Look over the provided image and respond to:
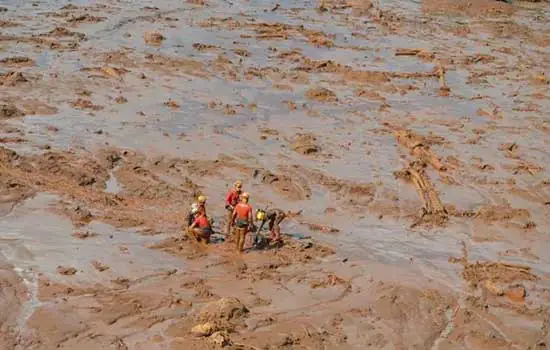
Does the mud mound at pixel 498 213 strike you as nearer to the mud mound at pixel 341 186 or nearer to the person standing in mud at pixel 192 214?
the mud mound at pixel 341 186

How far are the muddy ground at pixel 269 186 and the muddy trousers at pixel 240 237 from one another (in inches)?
9.4

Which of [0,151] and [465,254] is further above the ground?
[0,151]

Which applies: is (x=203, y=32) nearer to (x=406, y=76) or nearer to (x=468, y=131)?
(x=406, y=76)

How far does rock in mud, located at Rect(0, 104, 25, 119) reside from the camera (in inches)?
666

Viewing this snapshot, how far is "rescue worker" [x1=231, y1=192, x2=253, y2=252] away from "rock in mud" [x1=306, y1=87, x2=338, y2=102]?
9256 mm

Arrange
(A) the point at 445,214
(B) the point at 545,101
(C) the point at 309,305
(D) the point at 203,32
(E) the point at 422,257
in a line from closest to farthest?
(C) the point at 309,305
(E) the point at 422,257
(A) the point at 445,214
(B) the point at 545,101
(D) the point at 203,32

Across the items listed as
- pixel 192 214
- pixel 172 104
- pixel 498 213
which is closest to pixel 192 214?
pixel 192 214

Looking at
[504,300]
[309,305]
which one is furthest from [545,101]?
[309,305]

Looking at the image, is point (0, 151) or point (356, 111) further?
point (356, 111)

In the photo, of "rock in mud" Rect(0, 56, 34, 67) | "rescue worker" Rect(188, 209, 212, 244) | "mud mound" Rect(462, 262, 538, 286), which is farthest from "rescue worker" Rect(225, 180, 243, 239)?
"rock in mud" Rect(0, 56, 34, 67)

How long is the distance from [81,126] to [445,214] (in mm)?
8060

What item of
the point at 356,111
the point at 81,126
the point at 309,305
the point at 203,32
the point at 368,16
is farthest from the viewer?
the point at 368,16

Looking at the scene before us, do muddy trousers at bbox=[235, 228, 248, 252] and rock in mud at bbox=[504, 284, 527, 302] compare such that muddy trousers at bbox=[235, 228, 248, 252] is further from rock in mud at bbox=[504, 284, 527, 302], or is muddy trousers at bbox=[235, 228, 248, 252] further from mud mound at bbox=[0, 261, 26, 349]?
rock in mud at bbox=[504, 284, 527, 302]

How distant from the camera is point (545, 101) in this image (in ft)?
74.4
